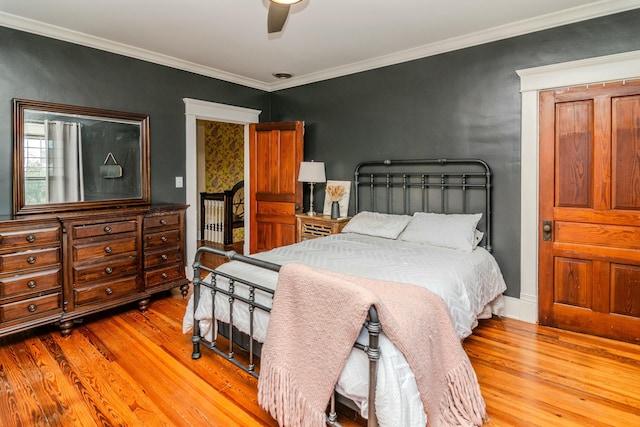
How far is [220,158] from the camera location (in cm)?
786

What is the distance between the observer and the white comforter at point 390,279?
5.04ft

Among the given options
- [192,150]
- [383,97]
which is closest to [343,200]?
[383,97]

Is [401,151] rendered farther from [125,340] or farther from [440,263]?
[125,340]

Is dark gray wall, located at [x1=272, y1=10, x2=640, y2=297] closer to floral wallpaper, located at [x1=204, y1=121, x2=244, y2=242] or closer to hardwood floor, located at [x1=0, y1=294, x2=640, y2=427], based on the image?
hardwood floor, located at [x1=0, y1=294, x2=640, y2=427]

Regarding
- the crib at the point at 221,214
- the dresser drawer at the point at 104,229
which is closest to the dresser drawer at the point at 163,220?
the dresser drawer at the point at 104,229

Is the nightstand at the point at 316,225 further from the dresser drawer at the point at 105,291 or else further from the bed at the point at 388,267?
the dresser drawer at the point at 105,291

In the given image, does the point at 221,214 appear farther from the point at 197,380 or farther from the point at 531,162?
the point at 531,162

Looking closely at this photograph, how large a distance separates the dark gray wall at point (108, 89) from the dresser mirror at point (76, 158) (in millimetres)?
84

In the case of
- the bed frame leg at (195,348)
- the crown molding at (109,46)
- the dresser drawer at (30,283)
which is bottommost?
the bed frame leg at (195,348)

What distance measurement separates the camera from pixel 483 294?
2812 millimetres

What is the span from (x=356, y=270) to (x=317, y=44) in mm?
2423

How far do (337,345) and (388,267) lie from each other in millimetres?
1019

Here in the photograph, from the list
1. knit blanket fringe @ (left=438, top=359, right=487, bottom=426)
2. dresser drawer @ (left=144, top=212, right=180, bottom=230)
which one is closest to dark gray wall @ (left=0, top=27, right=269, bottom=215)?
dresser drawer @ (left=144, top=212, right=180, bottom=230)

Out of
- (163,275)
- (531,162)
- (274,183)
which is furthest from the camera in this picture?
(274,183)
